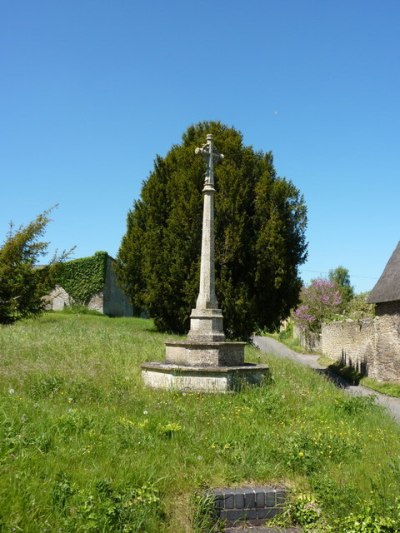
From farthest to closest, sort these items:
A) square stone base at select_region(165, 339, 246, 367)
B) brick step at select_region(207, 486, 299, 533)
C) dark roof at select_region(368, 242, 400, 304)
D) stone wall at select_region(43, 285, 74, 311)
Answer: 1. stone wall at select_region(43, 285, 74, 311)
2. dark roof at select_region(368, 242, 400, 304)
3. square stone base at select_region(165, 339, 246, 367)
4. brick step at select_region(207, 486, 299, 533)

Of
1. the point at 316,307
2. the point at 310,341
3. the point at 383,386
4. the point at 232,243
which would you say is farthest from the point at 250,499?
the point at 316,307

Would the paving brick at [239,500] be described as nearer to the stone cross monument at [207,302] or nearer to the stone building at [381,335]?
the stone cross monument at [207,302]

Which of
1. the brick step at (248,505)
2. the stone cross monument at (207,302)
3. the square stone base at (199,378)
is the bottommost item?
the brick step at (248,505)

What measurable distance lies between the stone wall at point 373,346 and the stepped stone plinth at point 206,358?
10.3 metres

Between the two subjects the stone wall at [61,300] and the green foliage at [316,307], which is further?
the green foliage at [316,307]

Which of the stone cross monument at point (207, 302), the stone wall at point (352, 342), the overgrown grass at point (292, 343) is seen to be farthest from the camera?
the overgrown grass at point (292, 343)

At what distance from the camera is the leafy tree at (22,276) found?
1628cm

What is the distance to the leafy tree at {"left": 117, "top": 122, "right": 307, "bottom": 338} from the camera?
16422 mm

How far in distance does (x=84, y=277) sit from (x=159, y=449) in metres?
21.3

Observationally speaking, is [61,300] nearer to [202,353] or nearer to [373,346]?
Result: [373,346]

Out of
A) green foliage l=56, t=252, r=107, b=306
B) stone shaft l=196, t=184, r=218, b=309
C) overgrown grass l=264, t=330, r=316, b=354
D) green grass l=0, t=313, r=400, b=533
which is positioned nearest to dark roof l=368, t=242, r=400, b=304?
stone shaft l=196, t=184, r=218, b=309

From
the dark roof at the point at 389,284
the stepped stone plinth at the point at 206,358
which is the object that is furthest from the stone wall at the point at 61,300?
the stepped stone plinth at the point at 206,358

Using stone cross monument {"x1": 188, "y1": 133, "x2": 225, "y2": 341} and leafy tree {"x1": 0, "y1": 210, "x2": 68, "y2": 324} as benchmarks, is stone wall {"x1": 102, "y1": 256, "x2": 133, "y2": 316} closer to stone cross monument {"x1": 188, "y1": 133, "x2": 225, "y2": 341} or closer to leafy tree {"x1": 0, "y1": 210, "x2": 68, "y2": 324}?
leafy tree {"x1": 0, "y1": 210, "x2": 68, "y2": 324}

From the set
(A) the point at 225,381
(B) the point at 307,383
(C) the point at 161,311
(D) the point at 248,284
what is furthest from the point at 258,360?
(C) the point at 161,311
